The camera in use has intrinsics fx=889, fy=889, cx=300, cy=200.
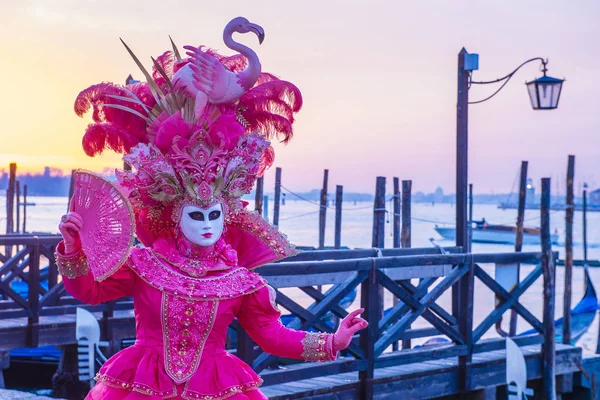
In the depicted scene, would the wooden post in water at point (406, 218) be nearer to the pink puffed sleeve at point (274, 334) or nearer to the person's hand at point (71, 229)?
the pink puffed sleeve at point (274, 334)

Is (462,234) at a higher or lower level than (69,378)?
higher

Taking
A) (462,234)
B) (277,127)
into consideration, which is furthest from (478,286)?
(277,127)

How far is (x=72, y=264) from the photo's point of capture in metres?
2.92

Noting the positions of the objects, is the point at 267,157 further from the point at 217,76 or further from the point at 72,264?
the point at 72,264

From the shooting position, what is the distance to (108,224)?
9.49ft

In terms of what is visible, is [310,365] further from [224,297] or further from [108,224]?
[108,224]

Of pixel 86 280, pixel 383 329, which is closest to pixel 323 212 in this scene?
pixel 383 329

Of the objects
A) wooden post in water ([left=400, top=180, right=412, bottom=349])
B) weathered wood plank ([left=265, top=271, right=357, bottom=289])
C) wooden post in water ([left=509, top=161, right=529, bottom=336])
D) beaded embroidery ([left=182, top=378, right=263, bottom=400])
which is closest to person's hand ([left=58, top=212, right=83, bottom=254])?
beaded embroidery ([left=182, top=378, right=263, bottom=400])

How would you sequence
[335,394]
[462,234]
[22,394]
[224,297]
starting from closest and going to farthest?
1. [224,297]
2. [22,394]
3. [335,394]
4. [462,234]

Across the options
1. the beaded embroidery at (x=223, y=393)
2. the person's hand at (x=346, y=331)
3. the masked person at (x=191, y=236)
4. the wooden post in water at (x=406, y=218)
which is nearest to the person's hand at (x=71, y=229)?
the masked person at (x=191, y=236)

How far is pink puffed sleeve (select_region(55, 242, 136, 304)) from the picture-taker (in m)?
2.92

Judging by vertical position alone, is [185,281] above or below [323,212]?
below

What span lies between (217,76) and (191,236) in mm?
586

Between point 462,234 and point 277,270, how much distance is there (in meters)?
3.25
